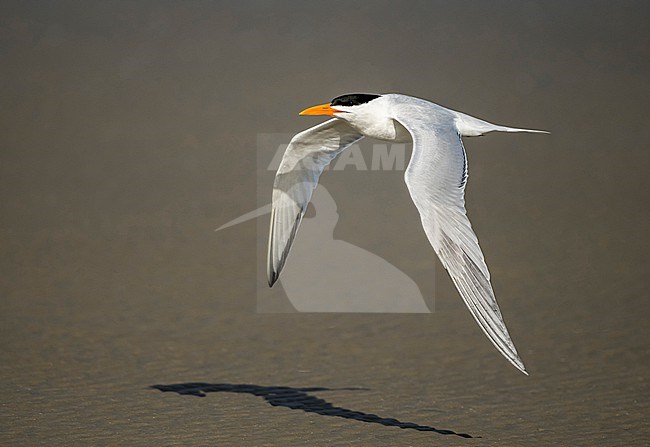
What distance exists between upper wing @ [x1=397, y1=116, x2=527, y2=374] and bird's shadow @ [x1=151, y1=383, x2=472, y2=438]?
177 cm

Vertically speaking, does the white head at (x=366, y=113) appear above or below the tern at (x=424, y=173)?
above

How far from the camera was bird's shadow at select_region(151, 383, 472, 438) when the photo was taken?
266 inches

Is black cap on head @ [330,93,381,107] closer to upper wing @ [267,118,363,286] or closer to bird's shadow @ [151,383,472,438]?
upper wing @ [267,118,363,286]

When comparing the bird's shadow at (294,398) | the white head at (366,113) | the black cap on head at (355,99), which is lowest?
the bird's shadow at (294,398)

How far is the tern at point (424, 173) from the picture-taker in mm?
4973

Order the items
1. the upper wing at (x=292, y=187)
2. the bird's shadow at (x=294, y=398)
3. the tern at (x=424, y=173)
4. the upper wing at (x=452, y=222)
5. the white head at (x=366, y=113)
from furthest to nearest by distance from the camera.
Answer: the upper wing at (x=292, y=187)
the bird's shadow at (x=294, y=398)
the white head at (x=366, y=113)
the tern at (x=424, y=173)
the upper wing at (x=452, y=222)

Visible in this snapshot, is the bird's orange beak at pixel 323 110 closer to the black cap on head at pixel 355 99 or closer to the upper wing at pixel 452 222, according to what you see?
the black cap on head at pixel 355 99

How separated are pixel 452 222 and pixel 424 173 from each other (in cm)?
30

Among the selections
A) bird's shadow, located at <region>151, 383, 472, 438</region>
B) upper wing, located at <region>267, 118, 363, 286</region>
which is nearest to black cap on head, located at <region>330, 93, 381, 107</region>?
upper wing, located at <region>267, 118, 363, 286</region>

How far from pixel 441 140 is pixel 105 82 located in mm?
12608

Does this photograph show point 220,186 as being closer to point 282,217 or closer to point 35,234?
point 35,234

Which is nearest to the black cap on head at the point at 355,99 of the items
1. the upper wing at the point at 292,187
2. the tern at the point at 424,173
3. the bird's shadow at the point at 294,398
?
the tern at the point at 424,173

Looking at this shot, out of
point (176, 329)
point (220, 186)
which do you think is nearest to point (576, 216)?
point (220, 186)

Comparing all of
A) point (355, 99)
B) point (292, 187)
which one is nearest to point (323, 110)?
point (355, 99)
